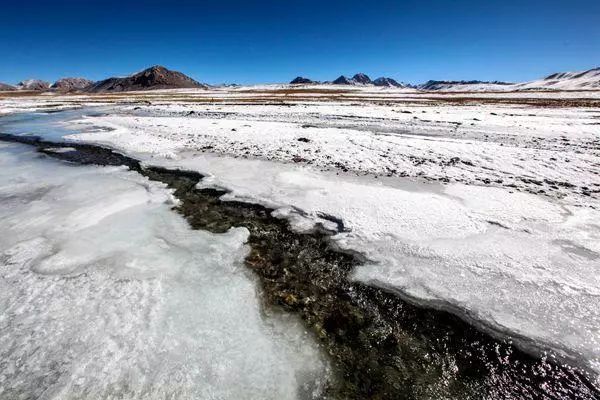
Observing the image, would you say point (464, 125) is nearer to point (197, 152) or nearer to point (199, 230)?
point (197, 152)

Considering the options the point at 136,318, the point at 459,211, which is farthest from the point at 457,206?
the point at 136,318

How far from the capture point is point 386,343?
420cm

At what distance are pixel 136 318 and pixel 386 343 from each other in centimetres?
332

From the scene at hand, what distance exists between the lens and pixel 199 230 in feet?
23.3

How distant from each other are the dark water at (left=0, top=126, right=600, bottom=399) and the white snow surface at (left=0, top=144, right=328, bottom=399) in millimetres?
347

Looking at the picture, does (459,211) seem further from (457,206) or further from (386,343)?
(386,343)

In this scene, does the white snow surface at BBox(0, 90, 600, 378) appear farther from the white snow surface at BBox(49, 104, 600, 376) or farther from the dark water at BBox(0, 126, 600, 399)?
the dark water at BBox(0, 126, 600, 399)

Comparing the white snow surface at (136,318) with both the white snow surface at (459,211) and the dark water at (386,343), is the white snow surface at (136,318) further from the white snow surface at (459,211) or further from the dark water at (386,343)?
the white snow surface at (459,211)

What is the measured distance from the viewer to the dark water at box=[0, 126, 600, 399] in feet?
11.7

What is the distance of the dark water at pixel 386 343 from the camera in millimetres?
3576

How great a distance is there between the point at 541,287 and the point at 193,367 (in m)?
5.08

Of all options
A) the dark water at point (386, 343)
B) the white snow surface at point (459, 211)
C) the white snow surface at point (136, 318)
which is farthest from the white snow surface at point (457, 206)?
the white snow surface at point (136, 318)

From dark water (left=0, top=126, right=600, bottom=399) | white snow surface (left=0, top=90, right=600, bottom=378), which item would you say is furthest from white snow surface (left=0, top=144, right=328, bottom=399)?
white snow surface (left=0, top=90, right=600, bottom=378)

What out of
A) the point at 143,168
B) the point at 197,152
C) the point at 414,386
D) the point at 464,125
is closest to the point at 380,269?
the point at 414,386
